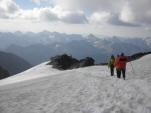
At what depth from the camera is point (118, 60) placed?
27578 millimetres

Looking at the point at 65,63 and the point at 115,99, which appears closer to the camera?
the point at 115,99

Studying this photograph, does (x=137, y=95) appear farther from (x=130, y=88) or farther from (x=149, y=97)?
(x=130, y=88)

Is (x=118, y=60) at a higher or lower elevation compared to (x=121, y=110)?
higher

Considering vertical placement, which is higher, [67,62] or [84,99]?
[67,62]

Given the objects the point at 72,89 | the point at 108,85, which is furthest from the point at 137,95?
the point at 72,89

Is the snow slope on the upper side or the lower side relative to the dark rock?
lower

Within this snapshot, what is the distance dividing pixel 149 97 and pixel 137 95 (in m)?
1.01

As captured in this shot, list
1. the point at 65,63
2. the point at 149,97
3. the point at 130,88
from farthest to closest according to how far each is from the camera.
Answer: the point at 65,63 < the point at 130,88 < the point at 149,97

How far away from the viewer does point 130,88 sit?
2080 centimetres

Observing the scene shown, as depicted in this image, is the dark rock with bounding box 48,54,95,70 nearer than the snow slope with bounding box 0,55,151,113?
No

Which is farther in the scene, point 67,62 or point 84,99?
point 67,62

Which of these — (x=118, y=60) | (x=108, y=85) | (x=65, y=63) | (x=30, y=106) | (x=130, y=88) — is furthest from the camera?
(x=65, y=63)

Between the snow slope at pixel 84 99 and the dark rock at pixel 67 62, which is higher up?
the dark rock at pixel 67 62

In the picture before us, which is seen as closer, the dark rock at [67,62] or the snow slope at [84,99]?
the snow slope at [84,99]
